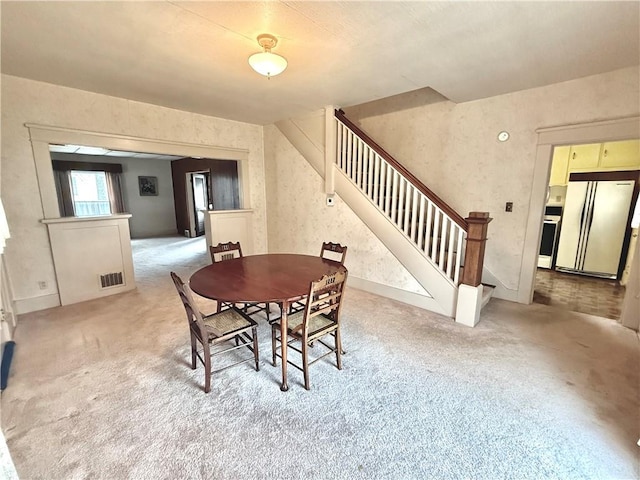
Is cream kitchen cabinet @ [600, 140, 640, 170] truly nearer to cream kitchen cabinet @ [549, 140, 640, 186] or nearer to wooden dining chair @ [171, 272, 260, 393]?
cream kitchen cabinet @ [549, 140, 640, 186]

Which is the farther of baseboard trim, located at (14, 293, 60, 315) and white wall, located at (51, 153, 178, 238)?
white wall, located at (51, 153, 178, 238)

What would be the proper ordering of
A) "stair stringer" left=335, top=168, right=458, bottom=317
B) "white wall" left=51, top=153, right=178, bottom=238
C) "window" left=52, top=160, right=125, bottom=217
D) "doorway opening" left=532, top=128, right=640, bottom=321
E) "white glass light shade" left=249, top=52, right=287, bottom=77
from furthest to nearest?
"white wall" left=51, top=153, right=178, bottom=238
"window" left=52, top=160, right=125, bottom=217
"doorway opening" left=532, top=128, right=640, bottom=321
"stair stringer" left=335, top=168, right=458, bottom=317
"white glass light shade" left=249, top=52, right=287, bottom=77

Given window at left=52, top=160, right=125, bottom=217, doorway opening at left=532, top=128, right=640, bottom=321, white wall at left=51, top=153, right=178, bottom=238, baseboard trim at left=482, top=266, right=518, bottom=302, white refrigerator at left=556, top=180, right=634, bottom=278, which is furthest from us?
white wall at left=51, top=153, right=178, bottom=238

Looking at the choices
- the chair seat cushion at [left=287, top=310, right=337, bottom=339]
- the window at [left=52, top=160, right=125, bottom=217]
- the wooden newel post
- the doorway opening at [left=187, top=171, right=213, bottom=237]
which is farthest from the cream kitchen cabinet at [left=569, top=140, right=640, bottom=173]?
the window at [left=52, top=160, right=125, bottom=217]

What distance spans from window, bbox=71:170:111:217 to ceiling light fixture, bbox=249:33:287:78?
7.72 metres

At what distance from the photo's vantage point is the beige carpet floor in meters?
1.41

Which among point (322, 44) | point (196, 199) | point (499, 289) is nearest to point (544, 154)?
point (499, 289)

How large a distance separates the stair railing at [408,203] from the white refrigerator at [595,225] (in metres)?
2.81

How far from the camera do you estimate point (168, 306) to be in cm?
331

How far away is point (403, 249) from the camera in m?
3.34

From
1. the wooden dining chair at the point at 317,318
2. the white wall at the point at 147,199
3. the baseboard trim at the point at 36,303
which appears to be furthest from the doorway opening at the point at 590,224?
the white wall at the point at 147,199

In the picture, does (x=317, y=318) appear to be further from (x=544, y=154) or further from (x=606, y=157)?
(x=606, y=157)

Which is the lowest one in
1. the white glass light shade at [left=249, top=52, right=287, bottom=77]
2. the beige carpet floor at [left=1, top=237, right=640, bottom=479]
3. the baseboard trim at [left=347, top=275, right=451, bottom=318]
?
the beige carpet floor at [left=1, top=237, right=640, bottom=479]

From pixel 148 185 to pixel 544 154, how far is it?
9.62m
